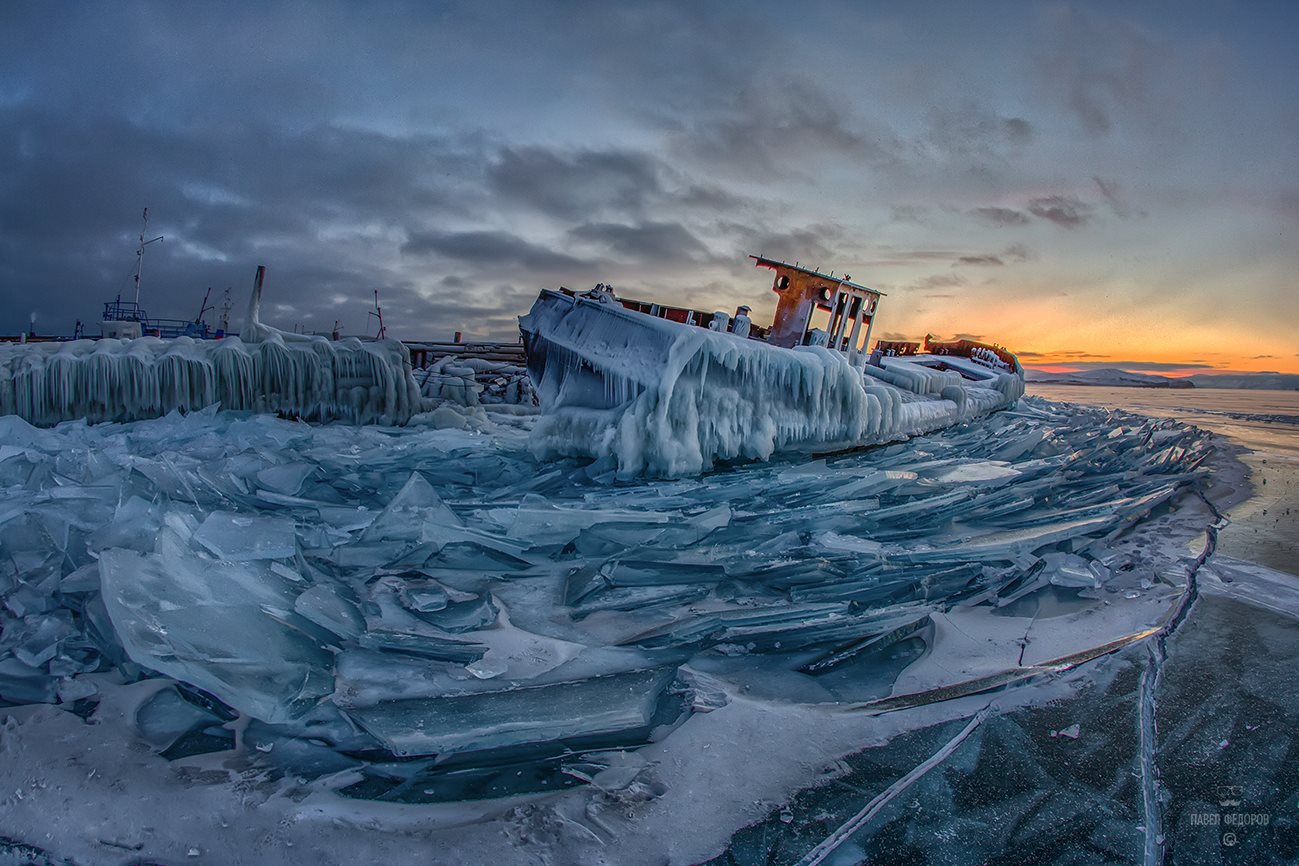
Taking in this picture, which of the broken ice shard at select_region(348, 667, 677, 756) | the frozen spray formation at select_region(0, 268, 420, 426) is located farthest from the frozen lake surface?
the frozen spray formation at select_region(0, 268, 420, 426)

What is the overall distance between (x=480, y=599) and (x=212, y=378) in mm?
10156

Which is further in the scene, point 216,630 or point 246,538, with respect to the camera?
point 246,538

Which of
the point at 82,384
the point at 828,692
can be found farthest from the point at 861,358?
the point at 82,384

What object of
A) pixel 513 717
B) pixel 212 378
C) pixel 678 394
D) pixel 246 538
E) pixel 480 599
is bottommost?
pixel 480 599

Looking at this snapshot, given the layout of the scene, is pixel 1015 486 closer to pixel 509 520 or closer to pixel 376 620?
pixel 509 520

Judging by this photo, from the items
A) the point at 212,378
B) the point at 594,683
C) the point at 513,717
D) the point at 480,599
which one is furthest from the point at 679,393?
the point at 212,378

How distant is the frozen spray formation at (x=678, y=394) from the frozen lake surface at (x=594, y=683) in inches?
94.0

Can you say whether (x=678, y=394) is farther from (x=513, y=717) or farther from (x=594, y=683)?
(x=513, y=717)

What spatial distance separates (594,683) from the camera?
2414 millimetres

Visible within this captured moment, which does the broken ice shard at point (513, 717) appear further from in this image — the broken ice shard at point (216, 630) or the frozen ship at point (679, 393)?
the frozen ship at point (679, 393)

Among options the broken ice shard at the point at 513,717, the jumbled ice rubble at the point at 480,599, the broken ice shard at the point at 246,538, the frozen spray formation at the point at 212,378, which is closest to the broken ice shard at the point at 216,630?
the jumbled ice rubble at the point at 480,599

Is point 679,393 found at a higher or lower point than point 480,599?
higher

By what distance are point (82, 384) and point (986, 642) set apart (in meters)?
13.1

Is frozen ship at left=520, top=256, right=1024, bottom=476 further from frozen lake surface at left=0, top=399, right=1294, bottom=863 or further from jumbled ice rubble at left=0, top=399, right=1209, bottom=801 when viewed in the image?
frozen lake surface at left=0, top=399, right=1294, bottom=863
